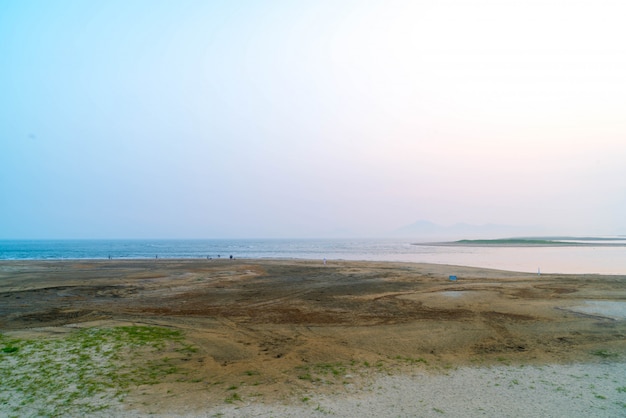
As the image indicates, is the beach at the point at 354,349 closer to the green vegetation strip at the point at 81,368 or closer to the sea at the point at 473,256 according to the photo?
the green vegetation strip at the point at 81,368

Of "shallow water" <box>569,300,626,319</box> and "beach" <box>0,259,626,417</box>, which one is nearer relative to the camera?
"beach" <box>0,259,626,417</box>

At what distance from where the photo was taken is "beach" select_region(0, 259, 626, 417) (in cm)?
823

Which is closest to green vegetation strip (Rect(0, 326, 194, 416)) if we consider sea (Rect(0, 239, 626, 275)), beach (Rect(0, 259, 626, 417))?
beach (Rect(0, 259, 626, 417))

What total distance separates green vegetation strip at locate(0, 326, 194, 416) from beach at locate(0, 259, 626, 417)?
0.30 feet

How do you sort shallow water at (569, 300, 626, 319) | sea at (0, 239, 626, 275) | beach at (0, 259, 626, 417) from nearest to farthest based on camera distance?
1. beach at (0, 259, 626, 417)
2. shallow water at (569, 300, 626, 319)
3. sea at (0, 239, 626, 275)

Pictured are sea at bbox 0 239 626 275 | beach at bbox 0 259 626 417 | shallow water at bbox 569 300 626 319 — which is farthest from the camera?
sea at bbox 0 239 626 275

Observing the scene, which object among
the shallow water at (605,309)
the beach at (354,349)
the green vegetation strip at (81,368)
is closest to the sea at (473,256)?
the shallow water at (605,309)

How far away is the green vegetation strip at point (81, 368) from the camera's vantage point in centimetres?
827

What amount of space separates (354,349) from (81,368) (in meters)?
7.53

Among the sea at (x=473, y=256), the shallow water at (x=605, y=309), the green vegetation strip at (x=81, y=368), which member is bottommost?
the sea at (x=473, y=256)

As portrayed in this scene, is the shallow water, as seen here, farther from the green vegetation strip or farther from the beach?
the green vegetation strip

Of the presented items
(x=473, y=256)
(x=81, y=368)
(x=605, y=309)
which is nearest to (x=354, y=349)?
(x=81, y=368)

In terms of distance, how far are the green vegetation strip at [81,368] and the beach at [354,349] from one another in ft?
0.30

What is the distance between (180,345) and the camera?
1263 cm
